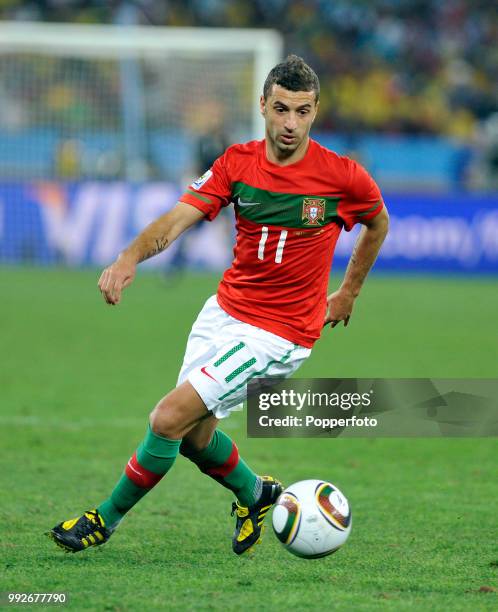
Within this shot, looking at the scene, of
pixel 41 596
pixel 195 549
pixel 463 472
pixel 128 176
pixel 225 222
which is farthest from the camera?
pixel 128 176

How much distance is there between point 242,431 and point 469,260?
12.0 meters

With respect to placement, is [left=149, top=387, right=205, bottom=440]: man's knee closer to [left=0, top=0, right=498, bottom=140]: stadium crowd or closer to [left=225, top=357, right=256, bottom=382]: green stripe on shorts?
[left=225, top=357, right=256, bottom=382]: green stripe on shorts

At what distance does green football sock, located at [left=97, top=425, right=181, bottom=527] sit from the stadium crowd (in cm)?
2130

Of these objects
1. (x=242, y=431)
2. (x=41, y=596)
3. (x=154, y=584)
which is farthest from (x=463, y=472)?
(x=41, y=596)

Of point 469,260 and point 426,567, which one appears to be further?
point 469,260

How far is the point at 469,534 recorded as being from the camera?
5473 mm

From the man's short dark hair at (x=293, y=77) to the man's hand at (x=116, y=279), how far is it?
97 centimetres

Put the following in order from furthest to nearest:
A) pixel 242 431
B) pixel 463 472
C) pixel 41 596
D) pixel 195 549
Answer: pixel 242 431
pixel 463 472
pixel 195 549
pixel 41 596

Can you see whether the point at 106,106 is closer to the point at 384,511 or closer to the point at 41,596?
the point at 384,511

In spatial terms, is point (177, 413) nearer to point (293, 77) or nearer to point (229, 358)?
point (229, 358)

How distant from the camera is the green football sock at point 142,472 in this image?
192 inches

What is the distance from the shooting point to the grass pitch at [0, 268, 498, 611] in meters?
4.41

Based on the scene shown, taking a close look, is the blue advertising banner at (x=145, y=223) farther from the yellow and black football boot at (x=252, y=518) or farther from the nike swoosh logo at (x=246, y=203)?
the nike swoosh logo at (x=246, y=203)

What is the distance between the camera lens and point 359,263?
5270mm
